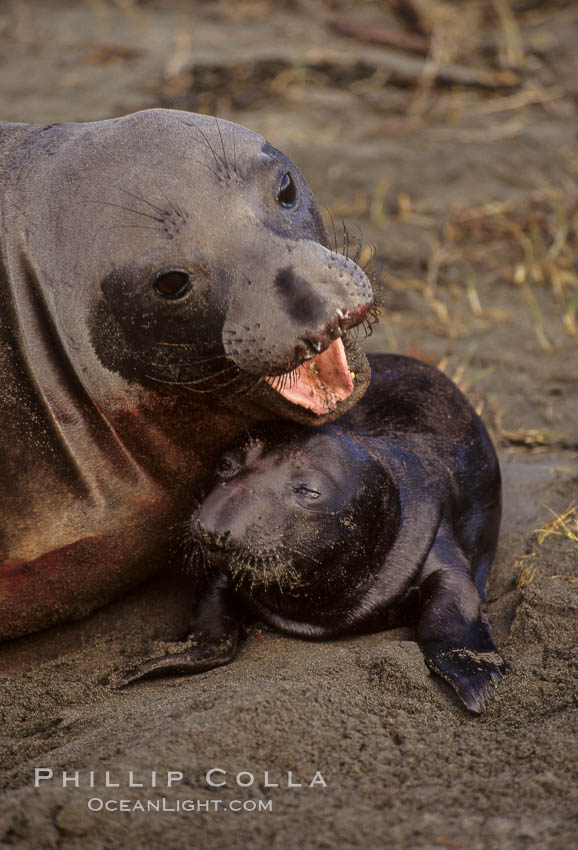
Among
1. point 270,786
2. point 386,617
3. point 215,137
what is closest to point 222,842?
point 270,786

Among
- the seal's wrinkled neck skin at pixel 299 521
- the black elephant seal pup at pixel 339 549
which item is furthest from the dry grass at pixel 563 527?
the seal's wrinkled neck skin at pixel 299 521

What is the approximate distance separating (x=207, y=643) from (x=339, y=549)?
1.70 feet

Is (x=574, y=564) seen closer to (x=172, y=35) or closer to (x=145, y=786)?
(x=145, y=786)

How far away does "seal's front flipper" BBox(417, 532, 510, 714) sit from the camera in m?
2.93

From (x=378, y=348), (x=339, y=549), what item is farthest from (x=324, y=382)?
(x=378, y=348)

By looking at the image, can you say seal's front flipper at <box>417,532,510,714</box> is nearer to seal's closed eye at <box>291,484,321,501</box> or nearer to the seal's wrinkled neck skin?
the seal's wrinkled neck skin

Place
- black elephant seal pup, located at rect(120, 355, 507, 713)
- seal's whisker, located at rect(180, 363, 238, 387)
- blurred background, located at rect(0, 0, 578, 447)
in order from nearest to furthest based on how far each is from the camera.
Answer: seal's whisker, located at rect(180, 363, 238, 387)
black elephant seal pup, located at rect(120, 355, 507, 713)
blurred background, located at rect(0, 0, 578, 447)

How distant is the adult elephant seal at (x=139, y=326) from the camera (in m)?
2.99

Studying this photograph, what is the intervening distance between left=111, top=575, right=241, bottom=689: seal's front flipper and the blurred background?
1668 millimetres

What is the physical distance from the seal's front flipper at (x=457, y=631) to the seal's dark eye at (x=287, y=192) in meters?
1.21

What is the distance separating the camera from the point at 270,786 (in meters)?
2.41

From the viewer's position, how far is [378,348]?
5.39 metres

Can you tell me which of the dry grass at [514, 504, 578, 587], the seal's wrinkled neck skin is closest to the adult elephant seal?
the seal's wrinkled neck skin

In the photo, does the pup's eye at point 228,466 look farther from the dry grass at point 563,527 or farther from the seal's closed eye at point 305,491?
the dry grass at point 563,527
